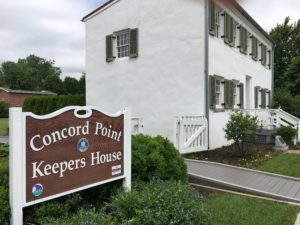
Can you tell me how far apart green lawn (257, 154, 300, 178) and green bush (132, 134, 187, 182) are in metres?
4.02

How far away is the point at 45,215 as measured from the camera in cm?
364

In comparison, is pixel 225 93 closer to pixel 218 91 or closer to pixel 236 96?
pixel 218 91

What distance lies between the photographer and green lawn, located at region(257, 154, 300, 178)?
27.5ft

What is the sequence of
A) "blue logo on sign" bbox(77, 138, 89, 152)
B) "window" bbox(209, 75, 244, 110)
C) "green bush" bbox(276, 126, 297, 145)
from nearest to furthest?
"blue logo on sign" bbox(77, 138, 89, 152) < "window" bbox(209, 75, 244, 110) < "green bush" bbox(276, 126, 297, 145)

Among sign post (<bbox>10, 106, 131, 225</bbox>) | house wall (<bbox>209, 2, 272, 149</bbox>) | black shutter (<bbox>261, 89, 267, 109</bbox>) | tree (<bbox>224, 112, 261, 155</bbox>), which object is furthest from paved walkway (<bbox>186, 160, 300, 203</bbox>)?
black shutter (<bbox>261, 89, 267, 109</bbox>)

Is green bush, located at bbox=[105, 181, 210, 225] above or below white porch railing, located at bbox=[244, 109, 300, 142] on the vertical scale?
below

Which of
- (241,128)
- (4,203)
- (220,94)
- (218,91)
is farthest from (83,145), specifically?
(220,94)

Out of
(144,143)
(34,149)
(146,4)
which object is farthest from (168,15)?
(34,149)

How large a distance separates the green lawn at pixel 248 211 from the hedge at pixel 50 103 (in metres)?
14.1

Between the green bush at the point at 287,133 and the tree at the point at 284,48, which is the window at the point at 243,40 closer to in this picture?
the green bush at the point at 287,133

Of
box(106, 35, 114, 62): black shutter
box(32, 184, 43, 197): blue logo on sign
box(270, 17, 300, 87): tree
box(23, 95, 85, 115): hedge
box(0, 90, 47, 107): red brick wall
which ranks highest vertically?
box(270, 17, 300, 87): tree

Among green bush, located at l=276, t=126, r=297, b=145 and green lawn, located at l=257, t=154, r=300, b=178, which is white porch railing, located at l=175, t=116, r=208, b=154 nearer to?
green lawn, located at l=257, t=154, r=300, b=178

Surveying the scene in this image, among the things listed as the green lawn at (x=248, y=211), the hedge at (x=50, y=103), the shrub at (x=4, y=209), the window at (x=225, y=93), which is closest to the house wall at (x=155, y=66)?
the window at (x=225, y=93)

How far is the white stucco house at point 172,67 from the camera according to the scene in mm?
11906
